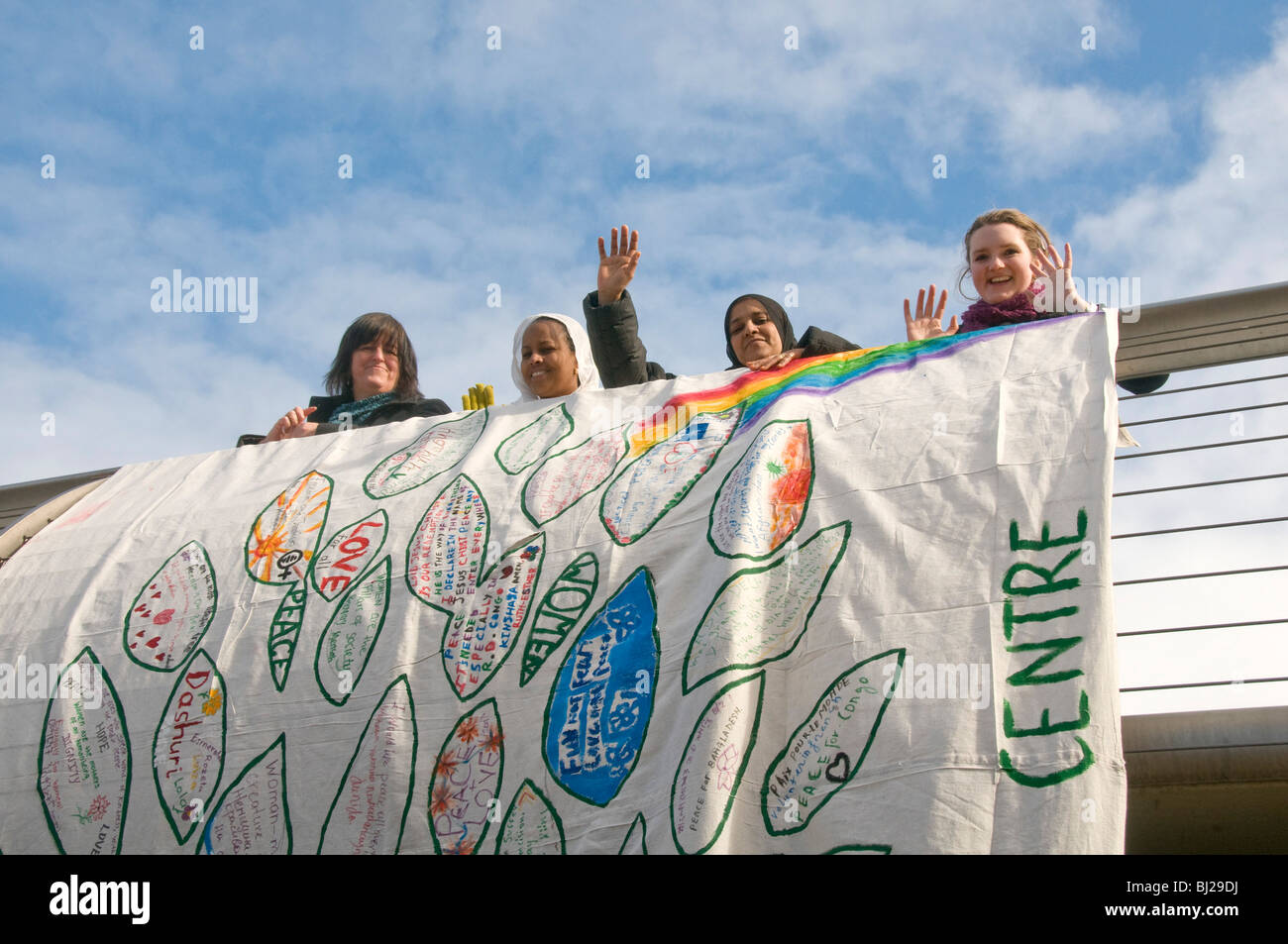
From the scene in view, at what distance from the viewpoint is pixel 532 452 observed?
375cm

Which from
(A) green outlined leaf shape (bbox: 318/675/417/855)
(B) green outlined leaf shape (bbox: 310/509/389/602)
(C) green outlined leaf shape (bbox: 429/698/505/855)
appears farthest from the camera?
(B) green outlined leaf shape (bbox: 310/509/389/602)

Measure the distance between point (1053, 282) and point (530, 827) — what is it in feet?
6.24

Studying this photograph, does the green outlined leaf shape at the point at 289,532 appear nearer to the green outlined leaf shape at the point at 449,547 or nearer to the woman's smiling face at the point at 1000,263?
the green outlined leaf shape at the point at 449,547

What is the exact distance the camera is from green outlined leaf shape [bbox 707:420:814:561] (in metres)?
3.02

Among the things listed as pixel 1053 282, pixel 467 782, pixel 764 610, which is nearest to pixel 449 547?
pixel 467 782

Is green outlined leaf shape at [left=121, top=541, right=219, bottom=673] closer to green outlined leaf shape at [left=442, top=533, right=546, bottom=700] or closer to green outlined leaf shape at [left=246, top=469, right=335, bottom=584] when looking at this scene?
green outlined leaf shape at [left=246, top=469, right=335, bottom=584]

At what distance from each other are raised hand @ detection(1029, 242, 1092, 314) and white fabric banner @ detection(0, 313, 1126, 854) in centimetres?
23

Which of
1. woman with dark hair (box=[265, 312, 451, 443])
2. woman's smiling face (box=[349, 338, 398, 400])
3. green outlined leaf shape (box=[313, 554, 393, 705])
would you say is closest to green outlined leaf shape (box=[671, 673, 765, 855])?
green outlined leaf shape (box=[313, 554, 393, 705])

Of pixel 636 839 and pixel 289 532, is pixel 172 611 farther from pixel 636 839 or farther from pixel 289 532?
pixel 636 839
